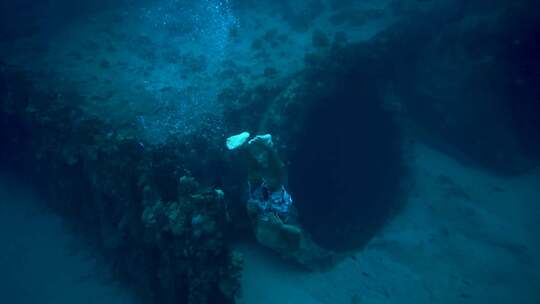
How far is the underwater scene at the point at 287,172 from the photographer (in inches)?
246

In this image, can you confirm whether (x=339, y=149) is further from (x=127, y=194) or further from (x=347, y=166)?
(x=127, y=194)

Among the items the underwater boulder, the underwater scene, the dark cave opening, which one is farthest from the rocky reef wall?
the dark cave opening

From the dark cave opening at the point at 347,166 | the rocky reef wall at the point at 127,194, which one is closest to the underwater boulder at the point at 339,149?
the dark cave opening at the point at 347,166

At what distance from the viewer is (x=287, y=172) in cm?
881

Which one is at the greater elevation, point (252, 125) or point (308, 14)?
point (308, 14)

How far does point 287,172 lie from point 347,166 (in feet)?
6.50

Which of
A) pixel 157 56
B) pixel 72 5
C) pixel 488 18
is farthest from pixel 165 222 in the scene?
pixel 72 5

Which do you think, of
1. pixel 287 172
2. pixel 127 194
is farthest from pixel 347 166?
pixel 127 194

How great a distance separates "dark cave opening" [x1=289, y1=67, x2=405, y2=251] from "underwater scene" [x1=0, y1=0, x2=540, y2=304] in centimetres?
5

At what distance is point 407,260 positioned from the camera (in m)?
8.14

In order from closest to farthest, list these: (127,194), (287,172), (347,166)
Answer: (127,194)
(287,172)
(347,166)

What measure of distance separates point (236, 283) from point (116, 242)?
3.08 m

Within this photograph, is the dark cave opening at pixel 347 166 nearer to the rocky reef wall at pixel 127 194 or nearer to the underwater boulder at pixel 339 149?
the underwater boulder at pixel 339 149

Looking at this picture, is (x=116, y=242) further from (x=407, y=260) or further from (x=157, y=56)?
(x=157, y=56)
